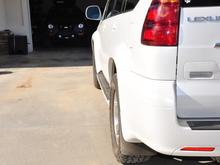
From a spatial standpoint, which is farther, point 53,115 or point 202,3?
point 53,115

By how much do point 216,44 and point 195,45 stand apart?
15 cm

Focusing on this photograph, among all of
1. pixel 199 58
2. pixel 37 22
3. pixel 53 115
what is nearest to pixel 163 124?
pixel 199 58

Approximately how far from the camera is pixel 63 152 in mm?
5125

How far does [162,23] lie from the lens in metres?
3.46

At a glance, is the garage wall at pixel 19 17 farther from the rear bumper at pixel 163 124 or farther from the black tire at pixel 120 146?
the rear bumper at pixel 163 124

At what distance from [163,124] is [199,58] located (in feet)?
1.76

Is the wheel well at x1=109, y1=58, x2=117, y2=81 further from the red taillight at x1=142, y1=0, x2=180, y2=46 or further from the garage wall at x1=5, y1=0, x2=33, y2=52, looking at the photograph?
the garage wall at x1=5, y1=0, x2=33, y2=52

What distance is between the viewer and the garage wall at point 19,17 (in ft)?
51.0

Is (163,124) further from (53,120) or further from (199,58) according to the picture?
(53,120)

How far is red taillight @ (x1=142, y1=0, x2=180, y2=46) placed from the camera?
3.41 metres

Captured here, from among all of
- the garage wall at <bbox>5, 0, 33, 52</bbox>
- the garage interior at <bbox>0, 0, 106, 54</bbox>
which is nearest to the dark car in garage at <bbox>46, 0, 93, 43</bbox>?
the garage interior at <bbox>0, 0, 106, 54</bbox>

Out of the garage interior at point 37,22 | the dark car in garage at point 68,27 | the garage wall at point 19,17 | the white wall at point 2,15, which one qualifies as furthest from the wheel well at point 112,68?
the dark car in garage at point 68,27

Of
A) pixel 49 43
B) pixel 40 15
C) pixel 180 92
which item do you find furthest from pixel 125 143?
pixel 40 15

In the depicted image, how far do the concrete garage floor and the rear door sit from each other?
1.49 m
